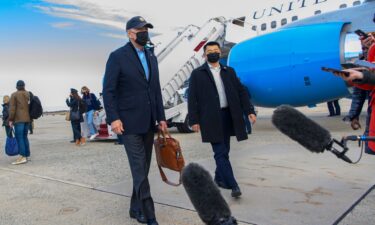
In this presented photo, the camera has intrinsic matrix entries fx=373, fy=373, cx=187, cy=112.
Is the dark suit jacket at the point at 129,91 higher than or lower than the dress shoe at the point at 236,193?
higher

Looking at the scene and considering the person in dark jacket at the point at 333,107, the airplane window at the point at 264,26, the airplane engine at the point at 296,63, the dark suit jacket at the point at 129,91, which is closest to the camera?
the dark suit jacket at the point at 129,91

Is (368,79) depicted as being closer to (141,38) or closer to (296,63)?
(141,38)

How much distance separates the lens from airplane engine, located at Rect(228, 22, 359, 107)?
7.59 m

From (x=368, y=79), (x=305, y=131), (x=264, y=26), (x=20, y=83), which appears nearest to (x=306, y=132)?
(x=305, y=131)

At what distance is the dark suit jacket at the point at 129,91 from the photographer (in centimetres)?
331

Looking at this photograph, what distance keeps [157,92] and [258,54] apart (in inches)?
206

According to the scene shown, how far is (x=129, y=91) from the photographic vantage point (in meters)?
3.36

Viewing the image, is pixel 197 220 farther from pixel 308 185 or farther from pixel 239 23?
pixel 239 23

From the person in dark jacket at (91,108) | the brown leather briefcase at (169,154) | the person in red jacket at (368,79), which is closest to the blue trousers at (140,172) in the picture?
the brown leather briefcase at (169,154)

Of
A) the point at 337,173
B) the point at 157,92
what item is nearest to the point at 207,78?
the point at 157,92

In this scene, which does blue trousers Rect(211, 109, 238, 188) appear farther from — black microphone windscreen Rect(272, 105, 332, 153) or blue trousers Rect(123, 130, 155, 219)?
black microphone windscreen Rect(272, 105, 332, 153)

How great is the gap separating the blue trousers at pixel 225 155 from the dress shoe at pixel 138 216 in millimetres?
1055

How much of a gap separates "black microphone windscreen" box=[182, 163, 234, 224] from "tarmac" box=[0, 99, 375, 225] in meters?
0.95

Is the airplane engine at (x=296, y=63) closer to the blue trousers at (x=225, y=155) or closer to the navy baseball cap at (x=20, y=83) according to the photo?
the blue trousers at (x=225, y=155)
